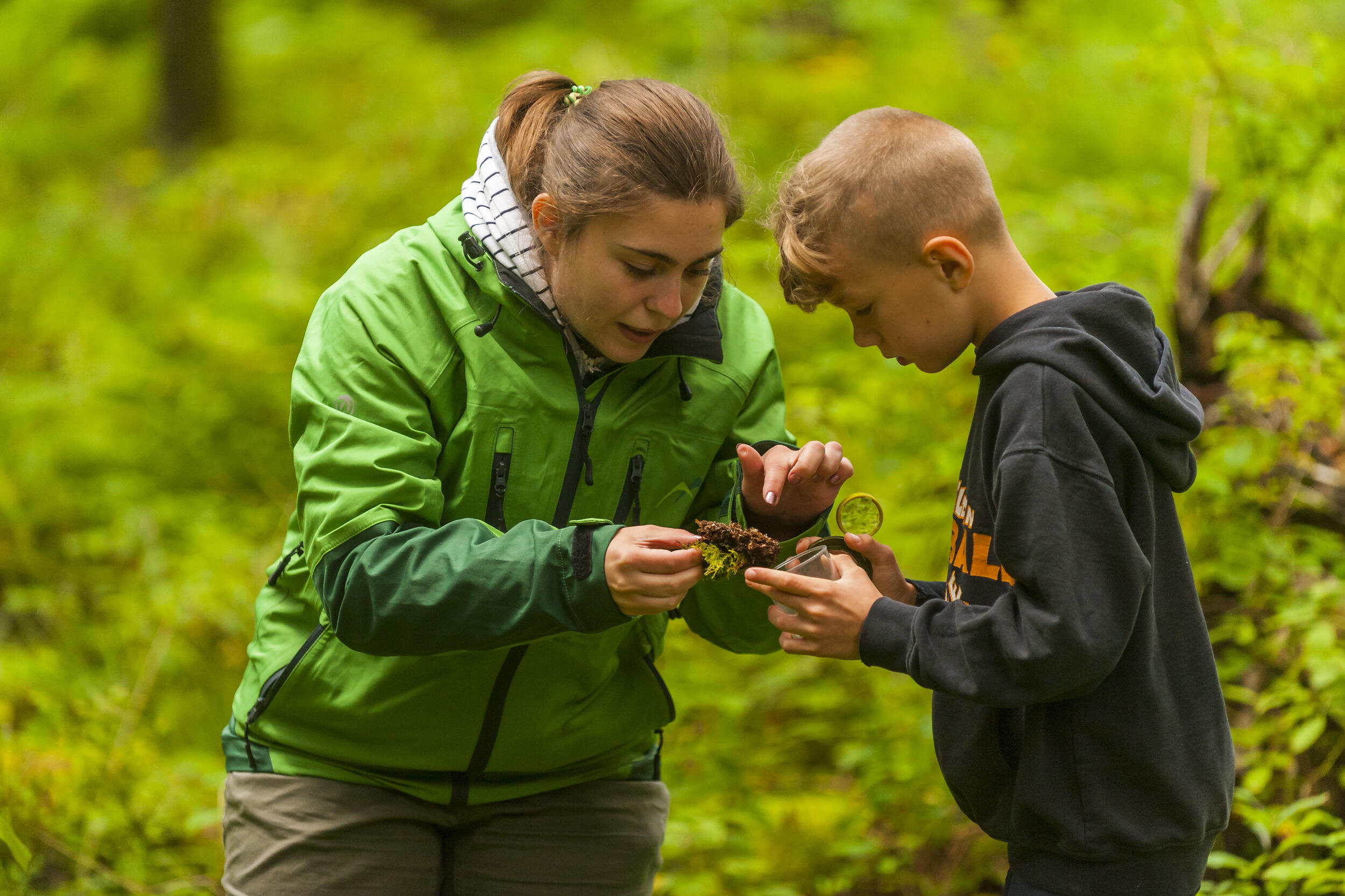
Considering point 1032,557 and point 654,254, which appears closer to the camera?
point 1032,557

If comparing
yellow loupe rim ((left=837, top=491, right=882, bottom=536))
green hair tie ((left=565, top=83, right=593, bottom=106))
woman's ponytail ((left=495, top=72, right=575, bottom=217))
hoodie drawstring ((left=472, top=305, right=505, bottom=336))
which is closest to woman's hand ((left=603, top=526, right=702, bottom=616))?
yellow loupe rim ((left=837, top=491, right=882, bottom=536))

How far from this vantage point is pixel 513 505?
219 centimetres

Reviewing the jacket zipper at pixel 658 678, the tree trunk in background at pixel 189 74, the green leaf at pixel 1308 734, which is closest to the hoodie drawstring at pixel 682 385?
the jacket zipper at pixel 658 678

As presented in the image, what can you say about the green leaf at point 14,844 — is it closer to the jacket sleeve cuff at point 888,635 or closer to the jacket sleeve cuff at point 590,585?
the jacket sleeve cuff at point 590,585

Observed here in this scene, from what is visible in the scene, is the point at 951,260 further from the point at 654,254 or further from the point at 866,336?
the point at 654,254

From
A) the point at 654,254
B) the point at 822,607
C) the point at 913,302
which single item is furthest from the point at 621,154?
the point at 822,607

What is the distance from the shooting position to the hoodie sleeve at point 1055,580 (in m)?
1.65

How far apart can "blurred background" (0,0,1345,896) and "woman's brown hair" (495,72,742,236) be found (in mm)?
212

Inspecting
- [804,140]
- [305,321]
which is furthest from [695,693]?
[804,140]

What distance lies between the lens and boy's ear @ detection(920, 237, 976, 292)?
1885 mm

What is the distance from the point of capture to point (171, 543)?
544cm

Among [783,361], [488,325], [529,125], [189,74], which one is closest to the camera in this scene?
[488,325]

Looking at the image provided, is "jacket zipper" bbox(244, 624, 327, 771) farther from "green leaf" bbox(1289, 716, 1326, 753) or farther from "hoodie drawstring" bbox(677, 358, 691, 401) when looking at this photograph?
"green leaf" bbox(1289, 716, 1326, 753)

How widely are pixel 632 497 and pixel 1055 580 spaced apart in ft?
2.97
